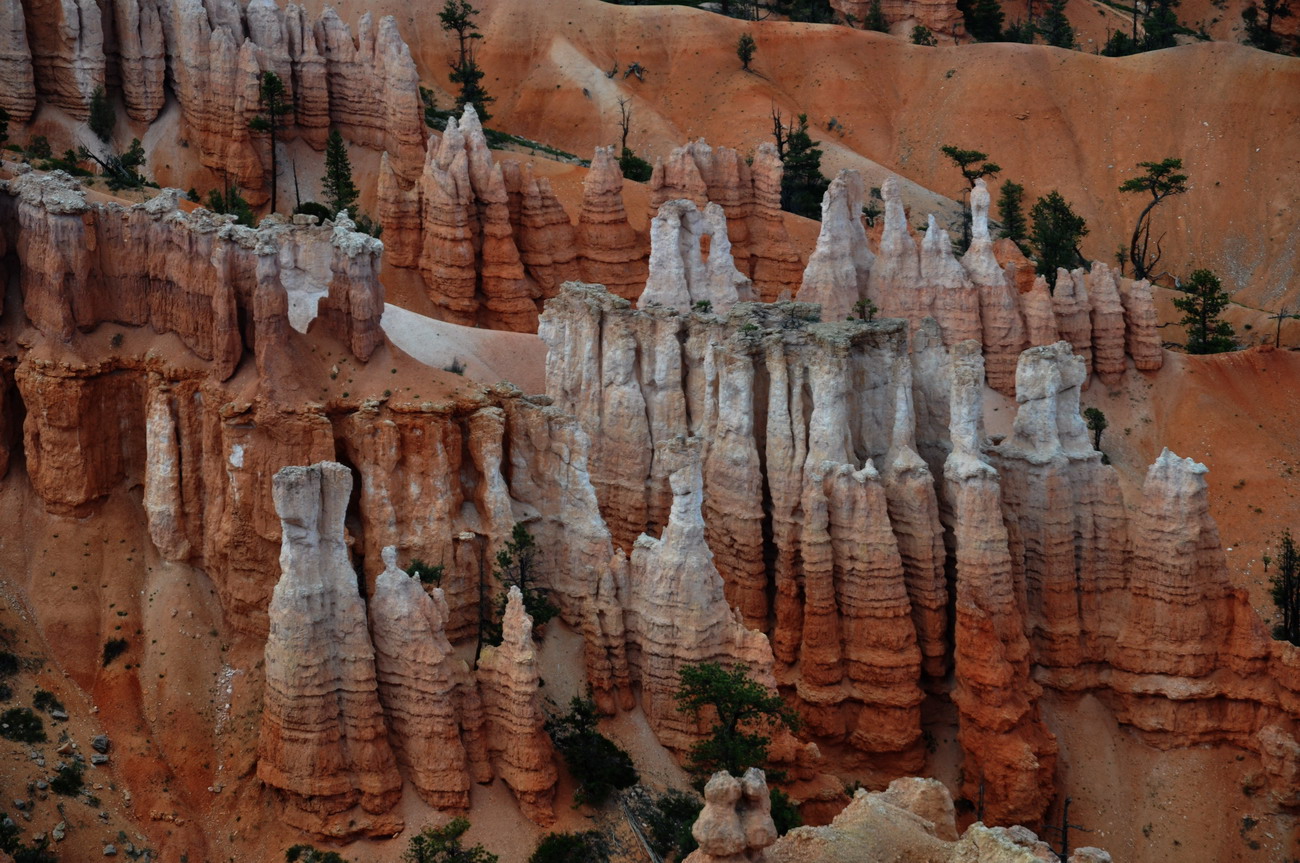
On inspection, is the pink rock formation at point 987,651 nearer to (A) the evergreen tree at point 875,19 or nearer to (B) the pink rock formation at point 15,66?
(B) the pink rock formation at point 15,66

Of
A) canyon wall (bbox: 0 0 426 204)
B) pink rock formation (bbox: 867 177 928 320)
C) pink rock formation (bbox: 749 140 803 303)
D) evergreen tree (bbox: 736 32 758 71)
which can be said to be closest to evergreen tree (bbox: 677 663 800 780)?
pink rock formation (bbox: 867 177 928 320)

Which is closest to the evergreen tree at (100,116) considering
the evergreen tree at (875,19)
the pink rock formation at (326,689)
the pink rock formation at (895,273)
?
the pink rock formation at (895,273)

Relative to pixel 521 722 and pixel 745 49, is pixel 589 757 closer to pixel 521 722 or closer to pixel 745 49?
pixel 521 722

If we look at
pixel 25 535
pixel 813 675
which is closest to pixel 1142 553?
pixel 813 675

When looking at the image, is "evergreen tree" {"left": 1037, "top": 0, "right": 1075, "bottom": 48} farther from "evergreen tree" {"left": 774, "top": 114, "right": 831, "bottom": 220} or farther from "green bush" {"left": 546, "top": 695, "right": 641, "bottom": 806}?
"green bush" {"left": 546, "top": 695, "right": 641, "bottom": 806}

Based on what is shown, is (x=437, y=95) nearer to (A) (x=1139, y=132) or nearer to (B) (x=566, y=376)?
(A) (x=1139, y=132)
